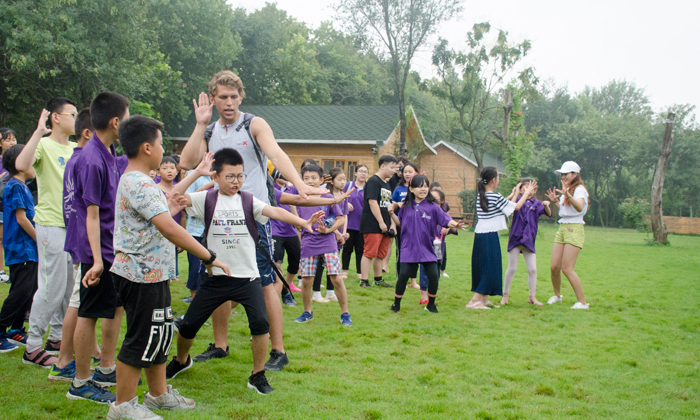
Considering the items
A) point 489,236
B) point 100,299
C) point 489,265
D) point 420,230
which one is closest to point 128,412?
point 100,299

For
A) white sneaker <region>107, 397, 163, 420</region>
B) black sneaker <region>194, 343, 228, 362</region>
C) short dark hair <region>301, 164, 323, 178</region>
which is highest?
short dark hair <region>301, 164, 323, 178</region>

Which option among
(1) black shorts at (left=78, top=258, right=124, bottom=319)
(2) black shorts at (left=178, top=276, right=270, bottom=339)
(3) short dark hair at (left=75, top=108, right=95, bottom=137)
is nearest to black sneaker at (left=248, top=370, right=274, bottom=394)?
(2) black shorts at (left=178, top=276, right=270, bottom=339)

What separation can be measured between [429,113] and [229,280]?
46.3 metres

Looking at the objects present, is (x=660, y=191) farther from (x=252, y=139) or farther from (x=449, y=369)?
(x=252, y=139)

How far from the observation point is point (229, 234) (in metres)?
3.65

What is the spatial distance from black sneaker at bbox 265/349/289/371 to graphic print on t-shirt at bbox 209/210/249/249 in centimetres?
115

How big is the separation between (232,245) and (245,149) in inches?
29.8

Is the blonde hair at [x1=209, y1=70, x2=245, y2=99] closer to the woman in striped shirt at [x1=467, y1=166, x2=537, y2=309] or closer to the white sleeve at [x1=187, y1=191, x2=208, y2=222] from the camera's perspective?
the white sleeve at [x1=187, y1=191, x2=208, y2=222]

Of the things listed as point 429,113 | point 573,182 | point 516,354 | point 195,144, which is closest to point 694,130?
point 429,113

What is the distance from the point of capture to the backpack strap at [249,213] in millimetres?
3688

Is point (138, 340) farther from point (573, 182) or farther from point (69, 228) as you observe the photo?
point (573, 182)

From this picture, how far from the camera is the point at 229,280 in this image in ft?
11.9

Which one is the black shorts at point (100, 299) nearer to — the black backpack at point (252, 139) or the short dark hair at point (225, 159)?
the short dark hair at point (225, 159)

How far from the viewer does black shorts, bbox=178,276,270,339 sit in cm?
362
